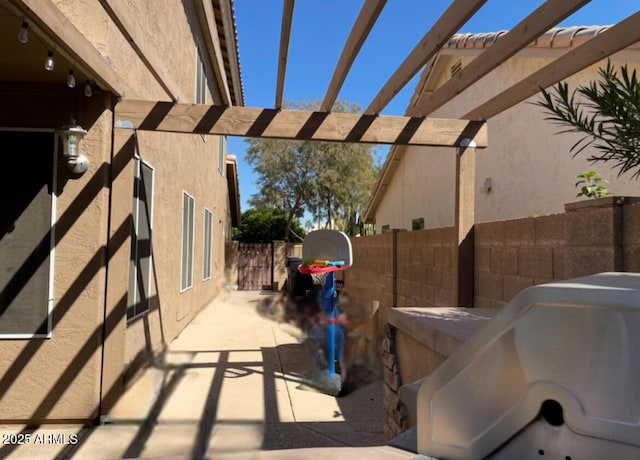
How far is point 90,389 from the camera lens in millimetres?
4078

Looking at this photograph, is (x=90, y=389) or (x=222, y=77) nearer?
(x=90, y=389)

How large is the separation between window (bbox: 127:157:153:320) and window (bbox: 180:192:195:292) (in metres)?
2.18

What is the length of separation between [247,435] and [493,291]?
279 cm

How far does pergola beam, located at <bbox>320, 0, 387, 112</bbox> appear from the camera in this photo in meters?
3.52

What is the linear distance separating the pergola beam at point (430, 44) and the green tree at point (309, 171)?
47.3ft

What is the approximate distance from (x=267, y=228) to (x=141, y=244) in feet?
62.0

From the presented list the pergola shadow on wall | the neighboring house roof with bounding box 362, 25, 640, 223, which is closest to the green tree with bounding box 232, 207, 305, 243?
the neighboring house roof with bounding box 362, 25, 640, 223

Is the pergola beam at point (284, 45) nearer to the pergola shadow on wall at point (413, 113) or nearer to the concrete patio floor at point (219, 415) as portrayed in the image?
the pergola shadow on wall at point (413, 113)

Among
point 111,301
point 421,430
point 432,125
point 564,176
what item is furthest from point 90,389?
point 564,176

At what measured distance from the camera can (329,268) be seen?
253 inches

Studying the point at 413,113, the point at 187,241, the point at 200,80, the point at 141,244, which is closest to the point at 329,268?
the point at 413,113

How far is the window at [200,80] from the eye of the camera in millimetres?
8812

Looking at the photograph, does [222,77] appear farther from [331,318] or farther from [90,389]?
[90,389]

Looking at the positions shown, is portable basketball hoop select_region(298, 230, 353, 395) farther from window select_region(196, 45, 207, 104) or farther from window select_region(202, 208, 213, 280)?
window select_region(202, 208, 213, 280)
